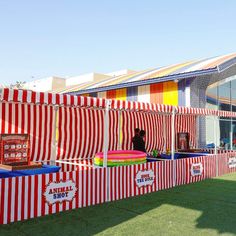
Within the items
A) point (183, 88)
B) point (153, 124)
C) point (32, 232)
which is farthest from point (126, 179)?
point (183, 88)

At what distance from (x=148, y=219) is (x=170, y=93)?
27.7 ft

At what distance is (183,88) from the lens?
516 inches

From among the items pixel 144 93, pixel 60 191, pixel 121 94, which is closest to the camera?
pixel 60 191

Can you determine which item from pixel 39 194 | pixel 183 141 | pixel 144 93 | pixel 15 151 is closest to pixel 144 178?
pixel 39 194

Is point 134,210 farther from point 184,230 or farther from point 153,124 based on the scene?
point 153,124

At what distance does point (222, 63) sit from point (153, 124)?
3780mm

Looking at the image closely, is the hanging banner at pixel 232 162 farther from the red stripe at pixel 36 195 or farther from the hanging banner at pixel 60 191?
the red stripe at pixel 36 195

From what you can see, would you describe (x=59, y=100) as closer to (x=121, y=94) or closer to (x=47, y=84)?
(x=121, y=94)

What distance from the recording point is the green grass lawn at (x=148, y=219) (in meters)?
5.27

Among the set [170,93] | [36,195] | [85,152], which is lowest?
[36,195]

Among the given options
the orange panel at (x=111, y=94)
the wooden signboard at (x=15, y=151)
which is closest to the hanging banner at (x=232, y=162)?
the orange panel at (x=111, y=94)

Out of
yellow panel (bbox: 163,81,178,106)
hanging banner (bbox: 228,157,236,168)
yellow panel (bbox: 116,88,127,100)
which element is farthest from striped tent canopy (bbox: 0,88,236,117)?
yellow panel (bbox: 116,88,127,100)

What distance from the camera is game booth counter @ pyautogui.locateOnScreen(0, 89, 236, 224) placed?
5971 millimetres

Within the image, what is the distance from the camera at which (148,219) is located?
5.96 metres
